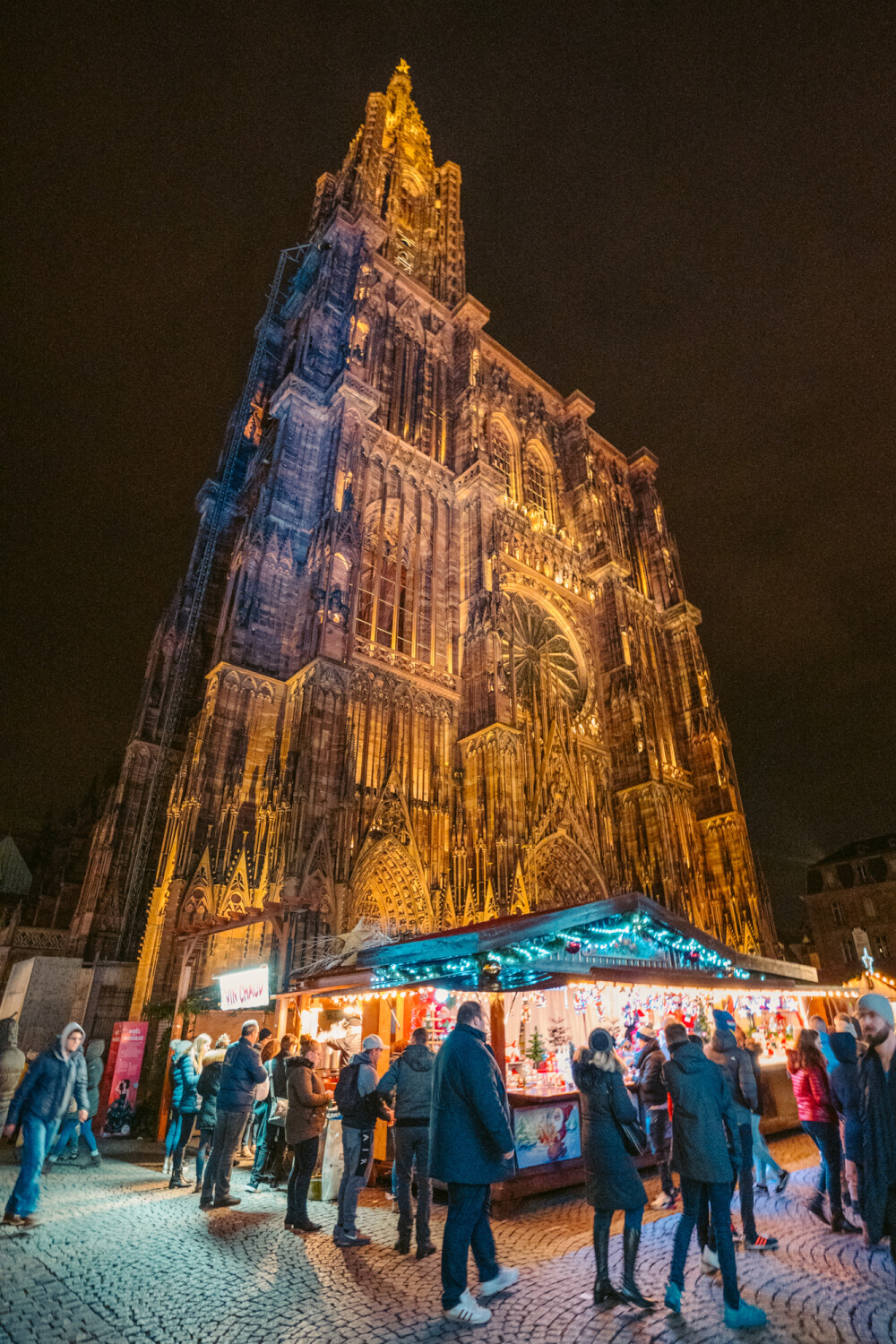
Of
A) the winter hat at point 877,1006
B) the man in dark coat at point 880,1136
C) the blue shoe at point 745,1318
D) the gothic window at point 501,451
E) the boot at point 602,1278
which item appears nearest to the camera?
the blue shoe at point 745,1318

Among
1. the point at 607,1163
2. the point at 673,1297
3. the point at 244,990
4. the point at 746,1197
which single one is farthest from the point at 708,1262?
the point at 244,990

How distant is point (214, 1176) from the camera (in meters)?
6.61

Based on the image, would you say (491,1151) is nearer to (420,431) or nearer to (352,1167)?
(352,1167)

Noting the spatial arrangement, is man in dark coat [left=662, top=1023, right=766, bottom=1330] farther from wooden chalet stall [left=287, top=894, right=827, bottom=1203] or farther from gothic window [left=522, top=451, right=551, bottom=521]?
gothic window [left=522, top=451, right=551, bottom=521]

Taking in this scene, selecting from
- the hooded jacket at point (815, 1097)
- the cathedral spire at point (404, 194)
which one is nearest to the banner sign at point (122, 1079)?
the hooded jacket at point (815, 1097)

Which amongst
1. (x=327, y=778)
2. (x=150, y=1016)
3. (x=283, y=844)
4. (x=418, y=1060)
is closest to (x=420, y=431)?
(x=327, y=778)

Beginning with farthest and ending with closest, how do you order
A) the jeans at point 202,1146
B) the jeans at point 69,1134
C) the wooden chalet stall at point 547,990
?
the jeans at point 69,1134, the jeans at point 202,1146, the wooden chalet stall at point 547,990

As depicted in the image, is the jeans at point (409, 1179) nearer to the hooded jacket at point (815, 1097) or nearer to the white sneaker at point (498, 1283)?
the white sneaker at point (498, 1283)

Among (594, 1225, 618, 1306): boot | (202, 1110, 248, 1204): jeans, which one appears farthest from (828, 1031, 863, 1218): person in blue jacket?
(202, 1110, 248, 1204): jeans

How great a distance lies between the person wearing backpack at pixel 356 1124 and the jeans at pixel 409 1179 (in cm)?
26

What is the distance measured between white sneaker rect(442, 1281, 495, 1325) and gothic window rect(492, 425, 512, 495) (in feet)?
90.7

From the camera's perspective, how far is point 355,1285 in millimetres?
4520

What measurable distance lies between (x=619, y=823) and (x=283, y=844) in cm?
1403

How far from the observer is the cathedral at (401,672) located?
15.8 metres
